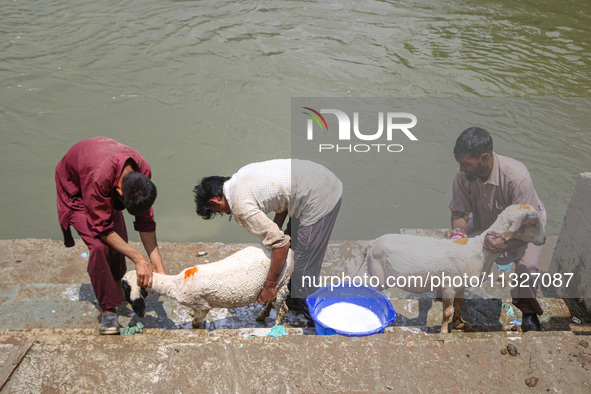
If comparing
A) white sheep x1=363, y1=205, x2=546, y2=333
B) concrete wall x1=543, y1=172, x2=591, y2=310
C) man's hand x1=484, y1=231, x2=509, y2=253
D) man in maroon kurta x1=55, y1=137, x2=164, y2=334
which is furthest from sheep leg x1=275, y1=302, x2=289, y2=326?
concrete wall x1=543, y1=172, x2=591, y2=310

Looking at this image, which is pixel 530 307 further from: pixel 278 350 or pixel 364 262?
pixel 278 350

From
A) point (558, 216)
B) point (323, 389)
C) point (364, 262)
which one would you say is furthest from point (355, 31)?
point (323, 389)

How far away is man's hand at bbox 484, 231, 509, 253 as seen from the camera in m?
3.96

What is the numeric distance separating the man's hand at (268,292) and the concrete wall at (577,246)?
2716 millimetres

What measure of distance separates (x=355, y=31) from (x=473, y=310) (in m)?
9.30

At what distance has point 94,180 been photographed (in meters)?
3.60

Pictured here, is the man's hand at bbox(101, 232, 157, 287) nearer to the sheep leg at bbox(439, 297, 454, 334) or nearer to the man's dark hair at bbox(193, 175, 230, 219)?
the man's dark hair at bbox(193, 175, 230, 219)

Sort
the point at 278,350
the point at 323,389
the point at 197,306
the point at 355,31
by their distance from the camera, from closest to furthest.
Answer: the point at 323,389, the point at 278,350, the point at 197,306, the point at 355,31

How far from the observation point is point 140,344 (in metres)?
3.14

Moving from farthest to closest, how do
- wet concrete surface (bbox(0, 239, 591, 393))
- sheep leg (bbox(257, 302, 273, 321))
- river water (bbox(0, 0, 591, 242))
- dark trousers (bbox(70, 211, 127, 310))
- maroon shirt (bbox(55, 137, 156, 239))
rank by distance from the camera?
river water (bbox(0, 0, 591, 242)) < sheep leg (bbox(257, 302, 273, 321)) < dark trousers (bbox(70, 211, 127, 310)) < maroon shirt (bbox(55, 137, 156, 239)) < wet concrete surface (bbox(0, 239, 591, 393))

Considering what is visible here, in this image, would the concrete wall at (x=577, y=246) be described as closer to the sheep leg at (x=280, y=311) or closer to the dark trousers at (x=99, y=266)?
the sheep leg at (x=280, y=311)

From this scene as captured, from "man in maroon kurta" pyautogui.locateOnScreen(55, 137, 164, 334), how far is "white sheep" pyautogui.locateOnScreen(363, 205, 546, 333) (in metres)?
2.07

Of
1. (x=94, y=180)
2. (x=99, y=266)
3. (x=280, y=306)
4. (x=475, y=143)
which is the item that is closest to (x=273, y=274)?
(x=280, y=306)

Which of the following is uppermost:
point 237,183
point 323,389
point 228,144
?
point 237,183
